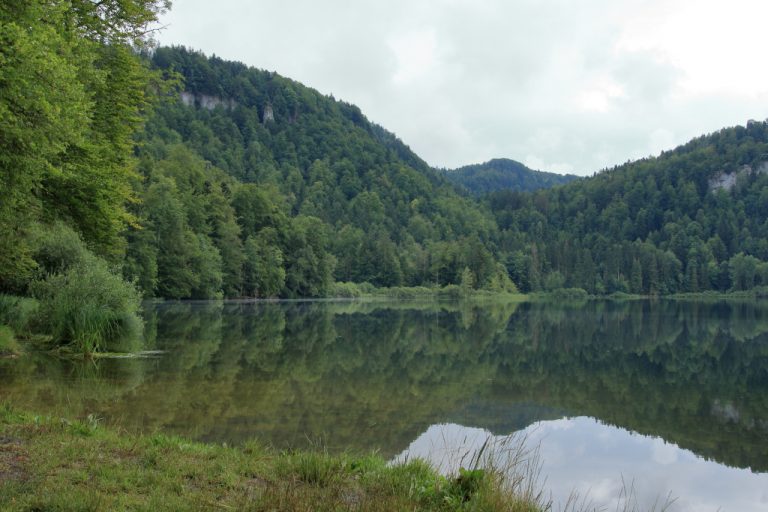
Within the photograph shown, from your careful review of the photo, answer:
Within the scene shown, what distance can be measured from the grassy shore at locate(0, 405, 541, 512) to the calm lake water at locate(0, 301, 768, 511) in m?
1.40

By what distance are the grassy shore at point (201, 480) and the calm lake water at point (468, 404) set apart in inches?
55.1

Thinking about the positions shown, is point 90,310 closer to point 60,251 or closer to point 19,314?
point 19,314

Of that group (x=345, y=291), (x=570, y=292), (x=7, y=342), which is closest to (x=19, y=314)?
(x=7, y=342)

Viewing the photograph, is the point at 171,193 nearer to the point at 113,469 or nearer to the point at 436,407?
the point at 436,407

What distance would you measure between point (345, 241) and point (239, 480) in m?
142

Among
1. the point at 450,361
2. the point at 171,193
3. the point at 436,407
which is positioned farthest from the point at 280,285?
the point at 436,407

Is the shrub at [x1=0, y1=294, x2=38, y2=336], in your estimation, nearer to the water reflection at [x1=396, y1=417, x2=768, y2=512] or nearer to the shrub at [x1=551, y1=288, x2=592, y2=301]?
the water reflection at [x1=396, y1=417, x2=768, y2=512]

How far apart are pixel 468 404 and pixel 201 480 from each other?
30.5ft

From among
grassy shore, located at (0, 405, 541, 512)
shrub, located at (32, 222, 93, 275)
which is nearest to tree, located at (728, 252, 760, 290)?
shrub, located at (32, 222, 93, 275)

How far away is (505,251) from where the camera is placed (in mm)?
184625

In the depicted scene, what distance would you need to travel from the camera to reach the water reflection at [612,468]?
8.94m

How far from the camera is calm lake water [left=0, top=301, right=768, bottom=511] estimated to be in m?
10.1

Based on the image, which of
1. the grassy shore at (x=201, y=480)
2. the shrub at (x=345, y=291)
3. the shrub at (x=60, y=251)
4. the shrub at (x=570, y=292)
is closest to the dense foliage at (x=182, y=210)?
the shrub at (x=60, y=251)

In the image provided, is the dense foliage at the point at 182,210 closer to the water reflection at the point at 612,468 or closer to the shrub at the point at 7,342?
the shrub at the point at 7,342
